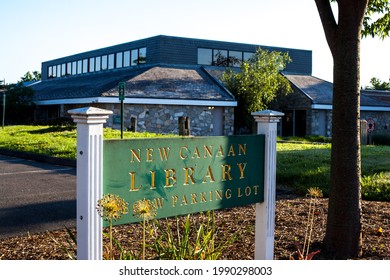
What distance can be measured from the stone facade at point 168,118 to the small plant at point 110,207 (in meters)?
20.9

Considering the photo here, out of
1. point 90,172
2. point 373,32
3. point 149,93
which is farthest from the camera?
point 149,93

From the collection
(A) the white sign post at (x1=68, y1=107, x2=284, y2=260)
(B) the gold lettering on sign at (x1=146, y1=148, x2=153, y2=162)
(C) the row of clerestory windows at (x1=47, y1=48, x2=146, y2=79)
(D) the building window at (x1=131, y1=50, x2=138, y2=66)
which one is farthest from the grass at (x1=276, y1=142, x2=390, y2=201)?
(C) the row of clerestory windows at (x1=47, y1=48, x2=146, y2=79)

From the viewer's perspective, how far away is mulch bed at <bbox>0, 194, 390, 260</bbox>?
551cm

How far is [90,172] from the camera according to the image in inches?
142

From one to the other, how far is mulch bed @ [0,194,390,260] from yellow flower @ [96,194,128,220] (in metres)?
1.21

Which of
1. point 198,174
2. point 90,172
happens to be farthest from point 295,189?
point 90,172

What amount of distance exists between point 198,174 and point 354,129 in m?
2.13

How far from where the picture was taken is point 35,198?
885 cm

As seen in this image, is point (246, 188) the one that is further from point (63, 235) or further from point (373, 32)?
point (373, 32)

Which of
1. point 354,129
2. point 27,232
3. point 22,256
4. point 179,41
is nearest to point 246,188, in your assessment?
point 354,129

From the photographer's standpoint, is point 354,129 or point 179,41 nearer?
point 354,129

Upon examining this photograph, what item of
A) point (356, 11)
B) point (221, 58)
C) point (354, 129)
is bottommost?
point (354, 129)

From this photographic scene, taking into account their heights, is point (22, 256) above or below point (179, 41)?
below

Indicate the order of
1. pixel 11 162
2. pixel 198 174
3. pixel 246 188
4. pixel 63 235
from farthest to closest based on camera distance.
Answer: pixel 11 162 → pixel 63 235 → pixel 246 188 → pixel 198 174
